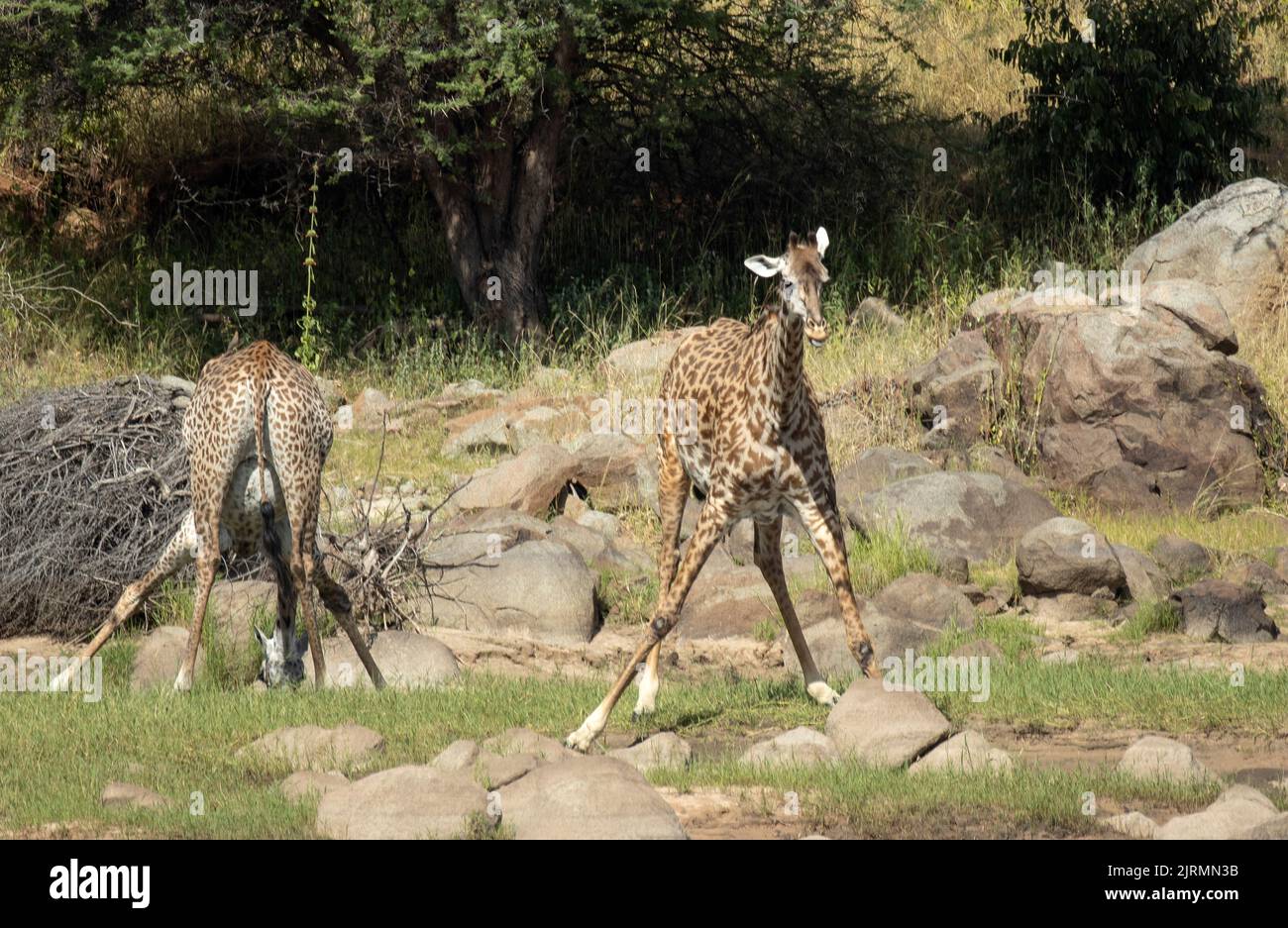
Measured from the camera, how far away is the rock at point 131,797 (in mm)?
8070

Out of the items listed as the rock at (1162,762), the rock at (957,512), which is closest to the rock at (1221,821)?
the rock at (1162,762)

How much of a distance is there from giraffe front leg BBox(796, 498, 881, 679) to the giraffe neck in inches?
20.9

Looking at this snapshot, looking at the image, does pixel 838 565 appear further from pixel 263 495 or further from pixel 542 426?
pixel 542 426

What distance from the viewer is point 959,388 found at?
17.0 meters

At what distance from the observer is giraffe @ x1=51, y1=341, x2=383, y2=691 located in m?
10.9

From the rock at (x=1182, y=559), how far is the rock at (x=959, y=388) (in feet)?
9.92

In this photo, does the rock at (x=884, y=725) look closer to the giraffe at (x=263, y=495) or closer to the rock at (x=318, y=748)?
the rock at (x=318, y=748)

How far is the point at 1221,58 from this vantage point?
22.2 metres

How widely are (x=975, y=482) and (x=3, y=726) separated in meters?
8.33

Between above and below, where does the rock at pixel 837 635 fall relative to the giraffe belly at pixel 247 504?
below

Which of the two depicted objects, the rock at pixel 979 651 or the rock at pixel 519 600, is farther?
the rock at pixel 519 600

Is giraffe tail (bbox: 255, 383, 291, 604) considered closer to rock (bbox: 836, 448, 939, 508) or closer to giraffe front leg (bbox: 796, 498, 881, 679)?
giraffe front leg (bbox: 796, 498, 881, 679)

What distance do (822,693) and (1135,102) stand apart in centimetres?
1450

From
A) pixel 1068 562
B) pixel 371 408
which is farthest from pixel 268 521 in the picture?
pixel 371 408
